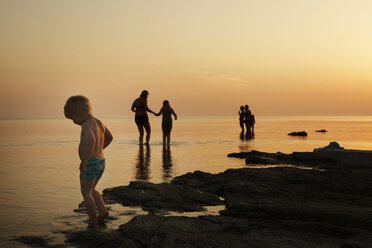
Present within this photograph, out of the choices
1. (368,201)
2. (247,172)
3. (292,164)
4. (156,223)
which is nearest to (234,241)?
(156,223)

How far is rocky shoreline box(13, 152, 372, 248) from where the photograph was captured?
3926 millimetres

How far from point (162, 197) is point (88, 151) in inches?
63.1

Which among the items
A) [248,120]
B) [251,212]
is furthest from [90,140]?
[248,120]

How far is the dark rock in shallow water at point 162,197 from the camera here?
5574 mm

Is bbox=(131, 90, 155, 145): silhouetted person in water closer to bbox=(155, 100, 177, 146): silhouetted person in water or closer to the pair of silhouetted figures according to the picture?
bbox=(155, 100, 177, 146): silhouetted person in water

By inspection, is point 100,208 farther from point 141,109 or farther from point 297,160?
point 141,109

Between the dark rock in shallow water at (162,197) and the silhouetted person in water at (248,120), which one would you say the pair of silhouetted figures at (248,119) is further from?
the dark rock in shallow water at (162,197)

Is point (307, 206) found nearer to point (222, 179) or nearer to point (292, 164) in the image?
point (222, 179)

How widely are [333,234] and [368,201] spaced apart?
1878 mm

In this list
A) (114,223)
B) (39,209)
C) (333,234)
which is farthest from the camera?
(39,209)

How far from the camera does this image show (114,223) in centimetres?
474

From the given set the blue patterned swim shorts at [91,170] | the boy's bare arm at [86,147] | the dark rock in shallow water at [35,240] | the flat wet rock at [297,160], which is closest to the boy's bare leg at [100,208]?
the blue patterned swim shorts at [91,170]

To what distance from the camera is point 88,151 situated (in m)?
4.72

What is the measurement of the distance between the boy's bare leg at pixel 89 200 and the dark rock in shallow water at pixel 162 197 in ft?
2.92
